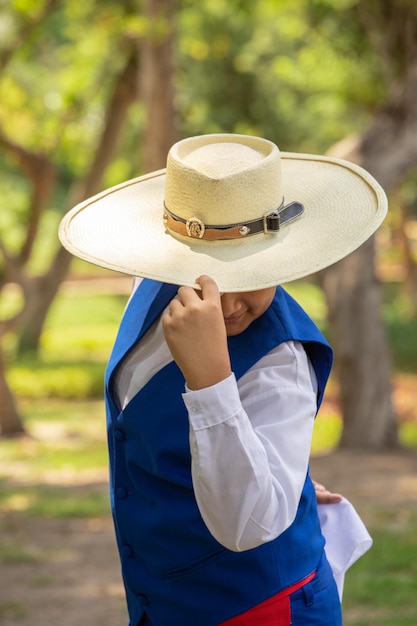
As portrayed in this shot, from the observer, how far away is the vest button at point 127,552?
1798 millimetres

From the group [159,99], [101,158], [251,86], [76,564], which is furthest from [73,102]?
[251,86]

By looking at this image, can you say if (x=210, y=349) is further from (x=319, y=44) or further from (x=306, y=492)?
(x=319, y=44)

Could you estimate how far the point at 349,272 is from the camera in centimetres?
820

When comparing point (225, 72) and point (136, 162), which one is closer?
point (225, 72)

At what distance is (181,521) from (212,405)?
34 cm

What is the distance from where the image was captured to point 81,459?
860cm

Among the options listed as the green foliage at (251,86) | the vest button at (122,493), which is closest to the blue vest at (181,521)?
the vest button at (122,493)

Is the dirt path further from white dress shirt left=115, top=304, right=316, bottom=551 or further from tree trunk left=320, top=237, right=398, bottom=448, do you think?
white dress shirt left=115, top=304, right=316, bottom=551

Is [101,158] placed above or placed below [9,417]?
above

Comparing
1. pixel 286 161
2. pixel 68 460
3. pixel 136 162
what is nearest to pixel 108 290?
pixel 136 162

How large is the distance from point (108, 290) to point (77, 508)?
25.1 m

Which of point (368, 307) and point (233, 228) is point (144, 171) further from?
point (233, 228)

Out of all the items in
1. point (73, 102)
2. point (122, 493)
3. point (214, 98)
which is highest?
point (122, 493)

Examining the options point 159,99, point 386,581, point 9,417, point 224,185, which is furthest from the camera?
point 9,417
